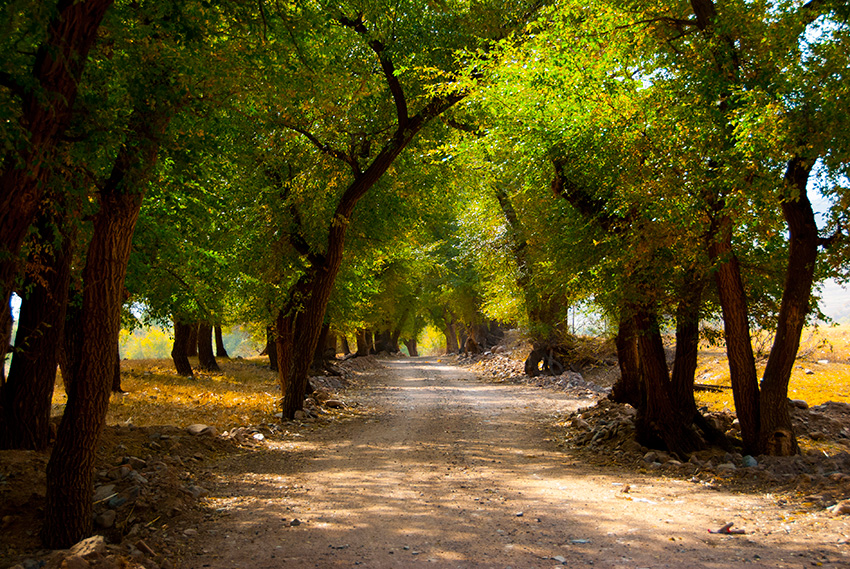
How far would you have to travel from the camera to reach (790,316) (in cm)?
859

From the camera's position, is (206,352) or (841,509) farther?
(206,352)

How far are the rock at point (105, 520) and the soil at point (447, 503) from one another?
0.11 m

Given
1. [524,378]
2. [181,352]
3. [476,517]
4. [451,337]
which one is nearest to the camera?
[476,517]

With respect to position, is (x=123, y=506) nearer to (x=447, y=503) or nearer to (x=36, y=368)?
(x=36, y=368)

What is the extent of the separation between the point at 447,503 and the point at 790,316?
221 inches

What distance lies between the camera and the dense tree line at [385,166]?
5.36m

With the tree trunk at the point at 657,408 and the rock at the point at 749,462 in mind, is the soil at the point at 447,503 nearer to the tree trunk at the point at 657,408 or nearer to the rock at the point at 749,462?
the rock at the point at 749,462

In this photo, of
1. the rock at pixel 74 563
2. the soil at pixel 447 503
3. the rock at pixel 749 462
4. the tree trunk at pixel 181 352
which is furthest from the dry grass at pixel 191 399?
the rock at pixel 749 462

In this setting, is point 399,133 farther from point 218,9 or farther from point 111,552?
point 111,552

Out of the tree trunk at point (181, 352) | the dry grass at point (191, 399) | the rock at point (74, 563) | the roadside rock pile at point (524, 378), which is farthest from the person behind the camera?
the tree trunk at point (181, 352)

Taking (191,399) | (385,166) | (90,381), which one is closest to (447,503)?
(90,381)

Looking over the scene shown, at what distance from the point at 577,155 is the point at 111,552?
26.8 feet

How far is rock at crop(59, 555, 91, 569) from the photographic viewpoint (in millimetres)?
4492

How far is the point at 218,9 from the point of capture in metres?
6.59
